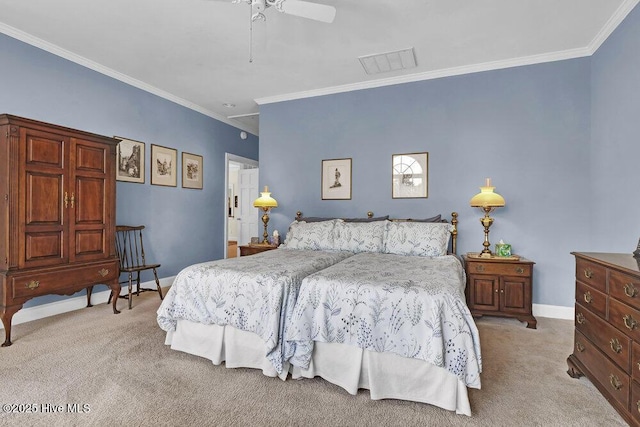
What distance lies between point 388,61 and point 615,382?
11.3ft

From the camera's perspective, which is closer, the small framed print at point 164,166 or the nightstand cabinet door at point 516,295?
the nightstand cabinet door at point 516,295

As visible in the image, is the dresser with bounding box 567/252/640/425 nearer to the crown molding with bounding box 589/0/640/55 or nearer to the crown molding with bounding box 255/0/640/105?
the crown molding with bounding box 589/0/640/55

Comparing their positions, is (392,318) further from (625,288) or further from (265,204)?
(265,204)

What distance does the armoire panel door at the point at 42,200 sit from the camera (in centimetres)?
285

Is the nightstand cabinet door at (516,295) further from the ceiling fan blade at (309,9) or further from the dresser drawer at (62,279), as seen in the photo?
the dresser drawer at (62,279)

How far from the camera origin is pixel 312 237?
392 cm

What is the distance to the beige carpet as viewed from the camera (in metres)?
1.81

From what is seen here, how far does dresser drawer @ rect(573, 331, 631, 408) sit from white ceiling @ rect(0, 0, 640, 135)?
2692 millimetres

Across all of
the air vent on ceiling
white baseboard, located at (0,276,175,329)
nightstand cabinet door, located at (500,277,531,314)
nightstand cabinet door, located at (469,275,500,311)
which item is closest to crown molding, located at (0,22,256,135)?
white baseboard, located at (0,276,175,329)

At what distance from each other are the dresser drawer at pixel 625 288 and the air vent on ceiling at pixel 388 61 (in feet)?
9.13

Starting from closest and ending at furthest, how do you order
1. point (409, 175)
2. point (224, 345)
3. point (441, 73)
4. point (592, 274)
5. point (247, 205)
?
point (592, 274) → point (224, 345) → point (441, 73) → point (409, 175) → point (247, 205)

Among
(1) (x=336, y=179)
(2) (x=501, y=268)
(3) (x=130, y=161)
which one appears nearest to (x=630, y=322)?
(2) (x=501, y=268)

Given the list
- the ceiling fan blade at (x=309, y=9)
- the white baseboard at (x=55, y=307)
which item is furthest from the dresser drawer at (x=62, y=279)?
the ceiling fan blade at (x=309, y=9)

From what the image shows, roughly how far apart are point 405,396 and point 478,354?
50cm
